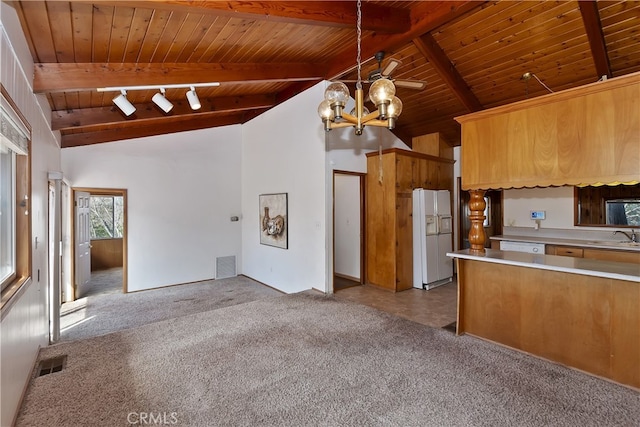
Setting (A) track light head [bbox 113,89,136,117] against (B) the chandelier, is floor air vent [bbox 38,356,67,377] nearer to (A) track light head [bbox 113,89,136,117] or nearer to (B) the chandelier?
(A) track light head [bbox 113,89,136,117]

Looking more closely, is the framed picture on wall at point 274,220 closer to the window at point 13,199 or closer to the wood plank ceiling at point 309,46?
the wood plank ceiling at point 309,46

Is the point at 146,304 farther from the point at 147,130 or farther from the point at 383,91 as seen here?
the point at 383,91

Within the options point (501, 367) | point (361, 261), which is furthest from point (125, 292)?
point (501, 367)

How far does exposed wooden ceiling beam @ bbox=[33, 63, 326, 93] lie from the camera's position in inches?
119

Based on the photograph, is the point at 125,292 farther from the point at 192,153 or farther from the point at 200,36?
the point at 200,36

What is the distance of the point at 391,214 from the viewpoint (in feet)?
16.6

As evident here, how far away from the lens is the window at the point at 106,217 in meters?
8.48

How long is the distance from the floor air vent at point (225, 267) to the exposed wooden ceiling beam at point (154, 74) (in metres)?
4.25

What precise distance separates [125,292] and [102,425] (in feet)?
15.4

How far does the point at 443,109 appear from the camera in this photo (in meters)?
5.42

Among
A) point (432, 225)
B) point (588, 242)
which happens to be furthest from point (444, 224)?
point (588, 242)

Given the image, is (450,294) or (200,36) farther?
(450,294)

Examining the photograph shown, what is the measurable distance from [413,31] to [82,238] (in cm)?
689

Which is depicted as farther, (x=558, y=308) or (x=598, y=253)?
(x=598, y=253)
